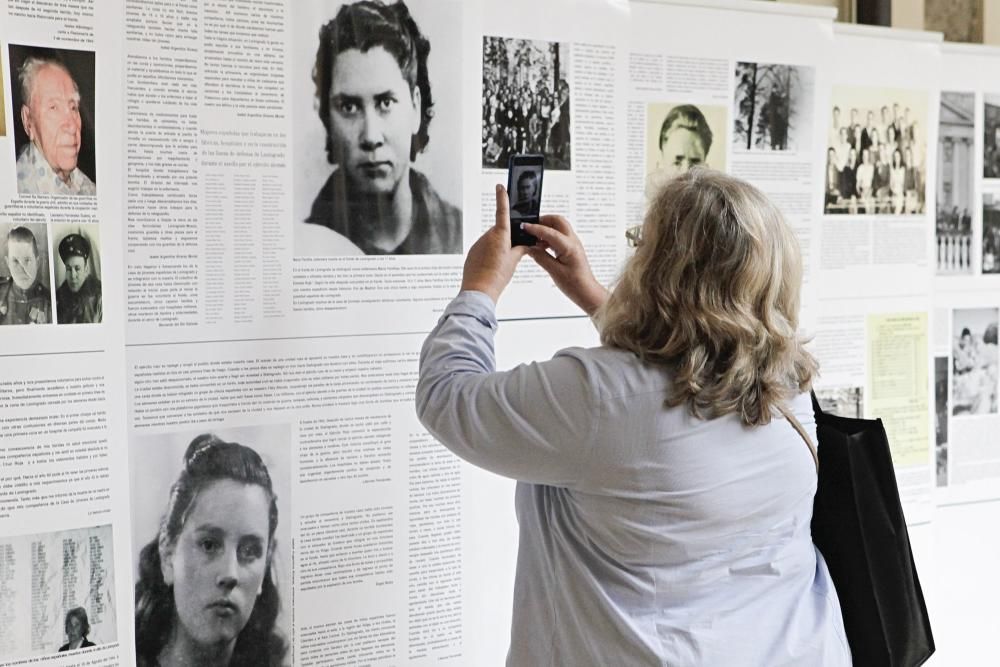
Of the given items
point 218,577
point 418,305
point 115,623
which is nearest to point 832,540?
point 418,305

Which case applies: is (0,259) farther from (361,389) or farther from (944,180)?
(944,180)

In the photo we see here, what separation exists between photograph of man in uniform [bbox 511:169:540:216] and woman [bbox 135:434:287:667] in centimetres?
74

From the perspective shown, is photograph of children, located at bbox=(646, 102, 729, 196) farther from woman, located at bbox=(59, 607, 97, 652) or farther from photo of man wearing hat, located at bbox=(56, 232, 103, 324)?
woman, located at bbox=(59, 607, 97, 652)

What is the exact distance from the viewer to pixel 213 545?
2195mm

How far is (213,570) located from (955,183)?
8.23 feet

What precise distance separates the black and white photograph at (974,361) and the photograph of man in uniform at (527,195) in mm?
1828

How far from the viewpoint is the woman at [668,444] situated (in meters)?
1.70

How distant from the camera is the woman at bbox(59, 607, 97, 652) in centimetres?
204

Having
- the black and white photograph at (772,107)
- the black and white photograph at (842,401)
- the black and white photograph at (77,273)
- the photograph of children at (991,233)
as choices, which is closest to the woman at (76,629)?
the black and white photograph at (77,273)

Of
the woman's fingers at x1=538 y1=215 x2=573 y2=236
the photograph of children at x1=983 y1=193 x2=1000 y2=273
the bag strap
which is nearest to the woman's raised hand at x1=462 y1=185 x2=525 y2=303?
the woman's fingers at x1=538 y1=215 x2=573 y2=236

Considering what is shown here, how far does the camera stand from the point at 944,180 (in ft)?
11.0

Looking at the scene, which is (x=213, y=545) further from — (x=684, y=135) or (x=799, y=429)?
(x=684, y=135)

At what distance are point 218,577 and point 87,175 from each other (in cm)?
84

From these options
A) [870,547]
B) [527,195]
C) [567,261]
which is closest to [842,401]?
[870,547]
